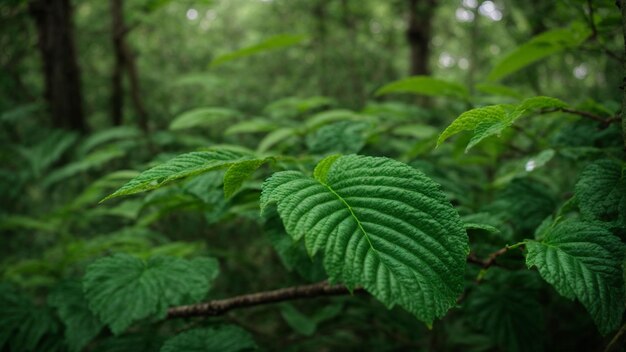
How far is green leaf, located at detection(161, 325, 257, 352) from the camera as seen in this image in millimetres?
1150

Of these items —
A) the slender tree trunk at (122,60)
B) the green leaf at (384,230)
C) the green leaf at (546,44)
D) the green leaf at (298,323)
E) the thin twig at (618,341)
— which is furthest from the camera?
the slender tree trunk at (122,60)

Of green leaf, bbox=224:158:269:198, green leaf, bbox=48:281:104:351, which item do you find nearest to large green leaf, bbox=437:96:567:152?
green leaf, bbox=224:158:269:198

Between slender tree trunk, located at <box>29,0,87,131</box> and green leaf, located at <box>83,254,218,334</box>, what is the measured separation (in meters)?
2.23

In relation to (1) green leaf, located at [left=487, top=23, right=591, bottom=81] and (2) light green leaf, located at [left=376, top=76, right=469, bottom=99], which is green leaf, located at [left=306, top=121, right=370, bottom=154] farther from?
(1) green leaf, located at [left=487, top=23, right=591, bottom=81]

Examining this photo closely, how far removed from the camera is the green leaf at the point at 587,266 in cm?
72

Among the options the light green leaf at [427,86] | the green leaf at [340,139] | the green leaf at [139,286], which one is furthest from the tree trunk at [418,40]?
the green leaf at [139,286]

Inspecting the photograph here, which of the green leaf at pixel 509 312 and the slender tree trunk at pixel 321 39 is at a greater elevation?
the slender tree trunk at pixel 321 39

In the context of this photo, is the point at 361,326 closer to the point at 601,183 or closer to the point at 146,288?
the point at 146,288

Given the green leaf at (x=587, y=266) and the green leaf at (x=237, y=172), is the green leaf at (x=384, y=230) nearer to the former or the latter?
the green leaf at (x=237, y=172)

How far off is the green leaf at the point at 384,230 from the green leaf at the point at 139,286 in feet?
1.69

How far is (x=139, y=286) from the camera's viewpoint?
44.4 inches

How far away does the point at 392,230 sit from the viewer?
0.73 metres

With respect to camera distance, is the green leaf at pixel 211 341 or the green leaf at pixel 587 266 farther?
the green leaf at pixel 211 341

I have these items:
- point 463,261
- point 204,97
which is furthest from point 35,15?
point 463,261
